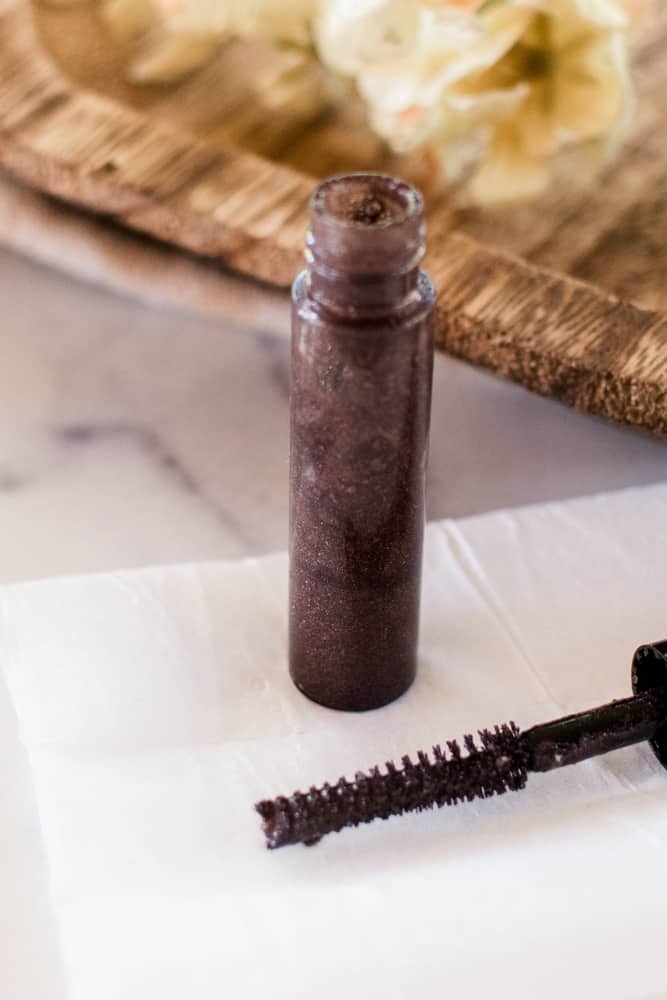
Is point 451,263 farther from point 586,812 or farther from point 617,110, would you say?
point 586,812

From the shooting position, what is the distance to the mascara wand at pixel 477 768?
1.69 feet

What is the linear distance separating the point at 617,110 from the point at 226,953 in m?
0.54

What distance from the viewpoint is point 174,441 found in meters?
0.76

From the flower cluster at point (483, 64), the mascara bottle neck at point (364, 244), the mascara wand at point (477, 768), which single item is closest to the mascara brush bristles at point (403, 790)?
the mascara wand at point (477, 768)

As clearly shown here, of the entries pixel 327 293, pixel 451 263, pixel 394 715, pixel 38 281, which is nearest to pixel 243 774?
pixel 394 715

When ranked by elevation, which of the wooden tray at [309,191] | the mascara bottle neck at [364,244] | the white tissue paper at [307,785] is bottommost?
the white tissue paper at [307,785]

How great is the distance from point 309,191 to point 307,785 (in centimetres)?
39

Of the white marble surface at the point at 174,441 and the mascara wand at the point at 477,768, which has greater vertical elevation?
the mascara wand at the point at 477,768

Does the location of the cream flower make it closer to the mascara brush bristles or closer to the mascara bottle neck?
the mascara bottle neck

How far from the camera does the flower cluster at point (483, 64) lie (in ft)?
2.44

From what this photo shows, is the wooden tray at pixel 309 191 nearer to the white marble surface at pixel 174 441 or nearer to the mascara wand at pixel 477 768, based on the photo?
the white marble surface at pixel 174 441

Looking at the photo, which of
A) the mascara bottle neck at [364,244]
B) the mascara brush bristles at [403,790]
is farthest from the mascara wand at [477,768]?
the mascara bottle neck at [364,244]

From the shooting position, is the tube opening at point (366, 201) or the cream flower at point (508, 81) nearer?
the tube opening at point (366, 201)

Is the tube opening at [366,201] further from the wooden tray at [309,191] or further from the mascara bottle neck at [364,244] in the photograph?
the wooden tray at [309,191]
